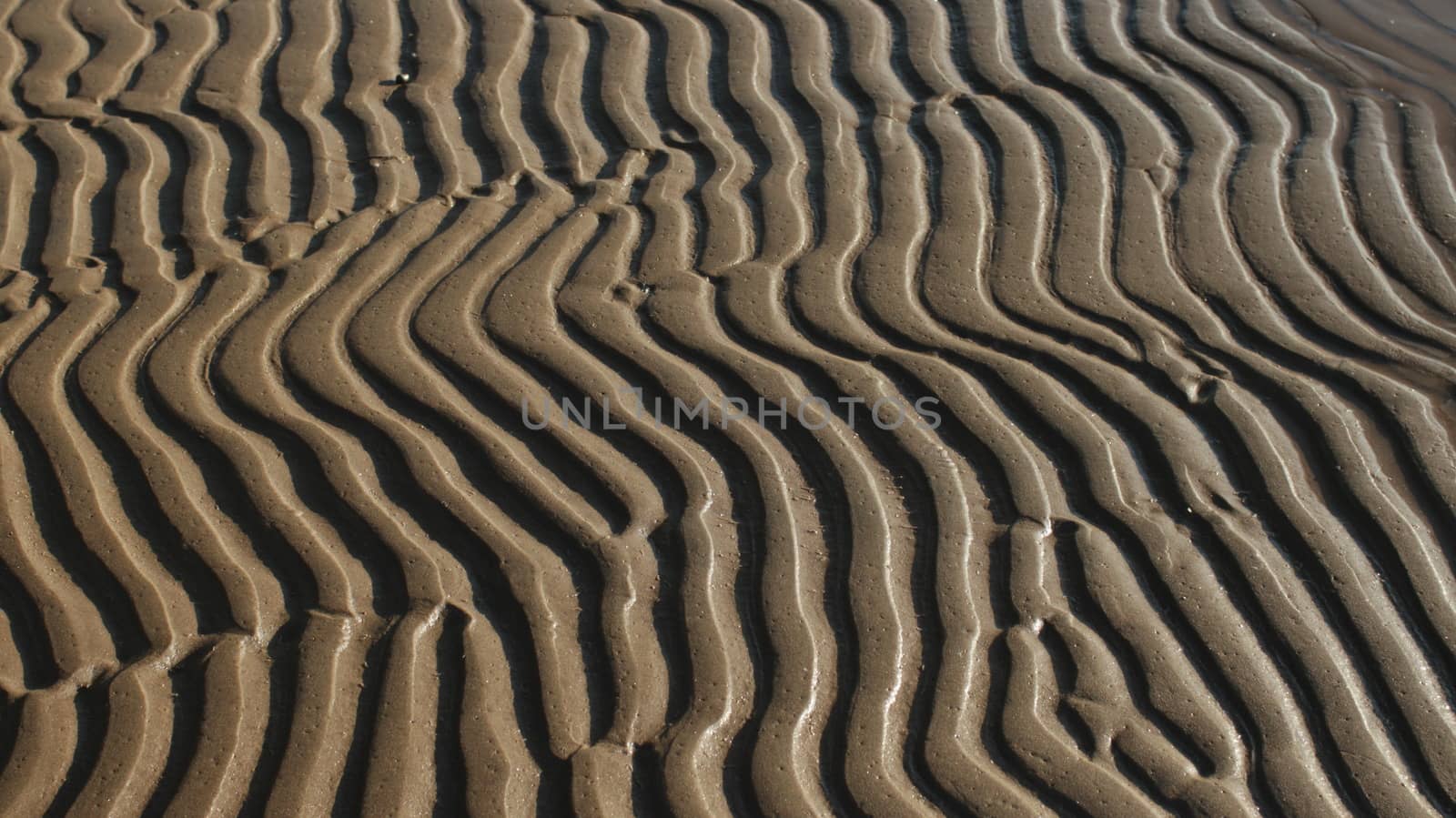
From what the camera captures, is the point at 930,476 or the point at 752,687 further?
the point at 930,476

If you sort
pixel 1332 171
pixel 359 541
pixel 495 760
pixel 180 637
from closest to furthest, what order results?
pixel 495 760 < pixel 180 637 < pixel 359 541 < pixel 1332 171

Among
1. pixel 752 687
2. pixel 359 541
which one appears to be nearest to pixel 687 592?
pixel 752 687

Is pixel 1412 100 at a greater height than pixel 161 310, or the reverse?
pixel 1412 100

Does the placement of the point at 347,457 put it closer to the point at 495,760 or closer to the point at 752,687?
the point at 495,760

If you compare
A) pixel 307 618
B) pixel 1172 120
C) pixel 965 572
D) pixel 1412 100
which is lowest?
pixel 307 618

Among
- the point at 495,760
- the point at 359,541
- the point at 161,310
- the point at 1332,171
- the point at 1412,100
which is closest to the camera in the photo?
the point at 495,760

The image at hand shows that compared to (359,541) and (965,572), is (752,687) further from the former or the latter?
(359,541)

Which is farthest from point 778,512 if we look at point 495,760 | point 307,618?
point 307,618
